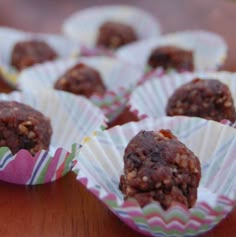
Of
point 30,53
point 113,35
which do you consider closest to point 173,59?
point 113,35

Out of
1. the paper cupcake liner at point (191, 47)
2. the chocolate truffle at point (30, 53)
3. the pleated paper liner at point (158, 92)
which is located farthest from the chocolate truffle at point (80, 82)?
the paper cupcake liner at point (191, 47)

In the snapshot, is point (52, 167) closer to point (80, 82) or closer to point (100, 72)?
point (80, 82)

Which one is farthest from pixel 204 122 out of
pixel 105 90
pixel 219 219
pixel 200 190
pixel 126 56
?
pixel 126 56

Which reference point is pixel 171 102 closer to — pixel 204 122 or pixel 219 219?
pixel 204 122

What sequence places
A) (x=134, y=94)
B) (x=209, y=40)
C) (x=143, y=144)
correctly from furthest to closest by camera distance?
(x=209, y=40), (x=134, y=94), (x=143, y=144)

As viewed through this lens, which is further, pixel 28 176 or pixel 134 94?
pixel 134 94

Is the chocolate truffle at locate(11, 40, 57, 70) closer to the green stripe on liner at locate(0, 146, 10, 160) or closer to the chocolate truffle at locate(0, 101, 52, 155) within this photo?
the chocolate truffle at locate(0, 101, 52, 155)
